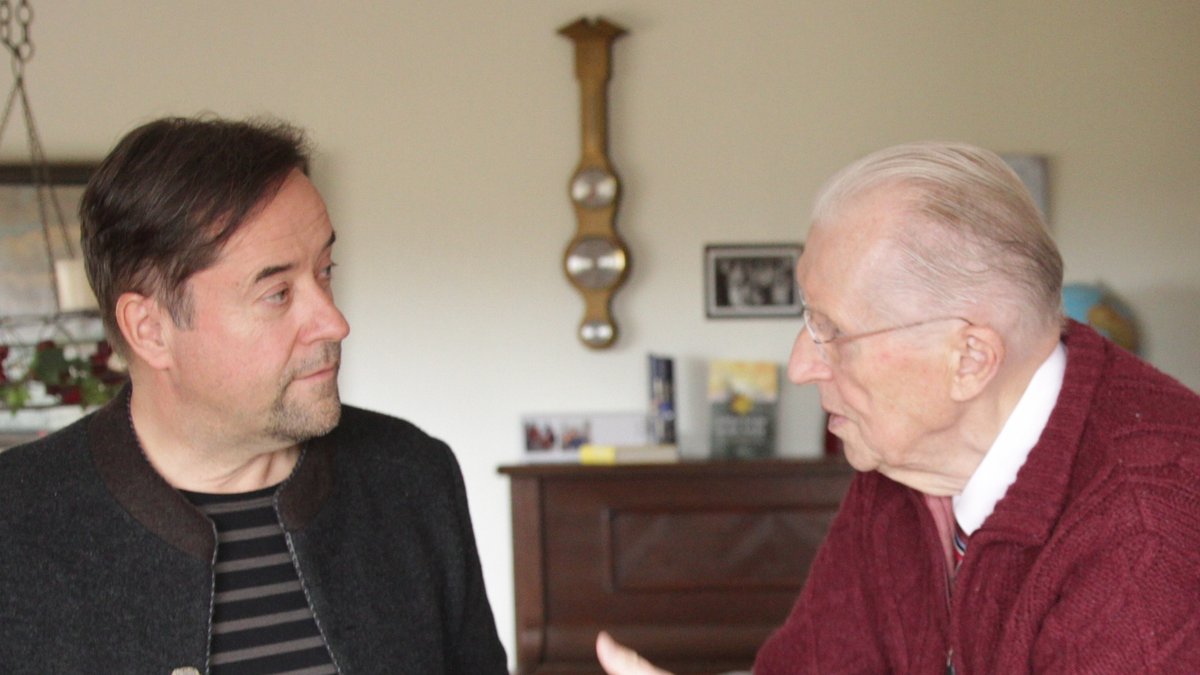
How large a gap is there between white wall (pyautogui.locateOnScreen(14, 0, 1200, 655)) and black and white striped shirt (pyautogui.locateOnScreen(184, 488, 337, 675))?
2545 millimetres

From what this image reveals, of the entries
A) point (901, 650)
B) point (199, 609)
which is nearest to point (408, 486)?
point (199, 609)

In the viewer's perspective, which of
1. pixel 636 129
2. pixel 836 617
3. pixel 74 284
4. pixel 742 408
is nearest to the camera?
pixel 836 617

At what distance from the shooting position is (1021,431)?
152 cm

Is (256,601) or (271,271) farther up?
(271,271)

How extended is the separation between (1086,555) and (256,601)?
1.01 m

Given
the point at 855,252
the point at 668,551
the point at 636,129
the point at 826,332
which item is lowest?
the point at 668,551

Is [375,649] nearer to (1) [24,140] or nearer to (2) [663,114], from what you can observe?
(2) [663,114]

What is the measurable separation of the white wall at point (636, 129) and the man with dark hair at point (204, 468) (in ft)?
8.07

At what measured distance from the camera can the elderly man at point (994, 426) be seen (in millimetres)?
1297

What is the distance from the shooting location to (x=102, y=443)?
1517mm

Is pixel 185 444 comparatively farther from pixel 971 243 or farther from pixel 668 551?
pixel 668 551

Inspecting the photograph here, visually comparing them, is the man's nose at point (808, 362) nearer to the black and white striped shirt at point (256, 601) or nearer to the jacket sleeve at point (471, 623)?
the jacket sleeve at point (471, 623)

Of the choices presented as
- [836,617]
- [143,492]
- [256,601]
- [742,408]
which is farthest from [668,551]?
[143,492]

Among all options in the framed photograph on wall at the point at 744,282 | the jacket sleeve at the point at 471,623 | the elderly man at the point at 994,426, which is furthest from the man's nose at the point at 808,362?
the framed photograph on wall at the point at 744,282
